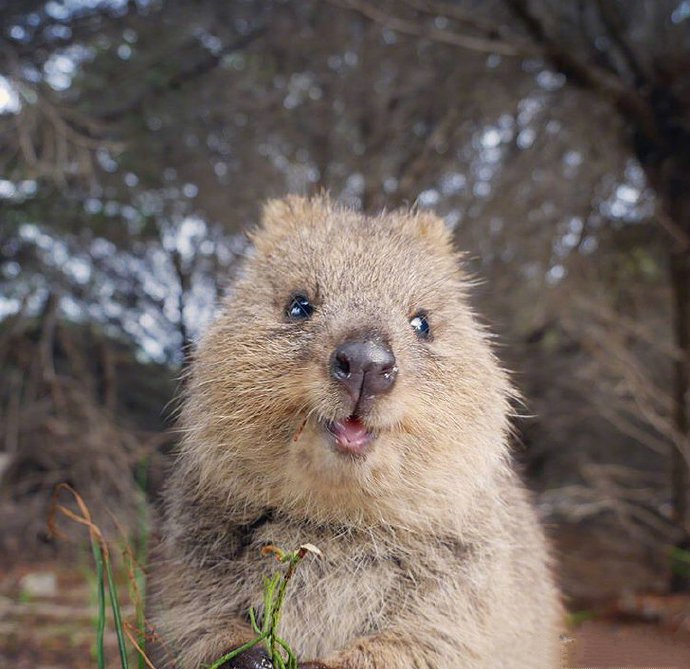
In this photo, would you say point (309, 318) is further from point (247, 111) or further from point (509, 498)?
point (247, 111)

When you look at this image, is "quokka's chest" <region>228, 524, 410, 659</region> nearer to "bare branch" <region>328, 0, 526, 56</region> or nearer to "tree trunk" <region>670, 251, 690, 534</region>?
"bare branch" <region>328, 0, 526, 56</region>

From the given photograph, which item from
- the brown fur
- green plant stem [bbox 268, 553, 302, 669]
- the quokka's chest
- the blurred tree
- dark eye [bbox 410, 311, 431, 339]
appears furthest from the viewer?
the blurred tree

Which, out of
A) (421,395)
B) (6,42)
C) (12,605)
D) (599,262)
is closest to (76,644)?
(12,605)

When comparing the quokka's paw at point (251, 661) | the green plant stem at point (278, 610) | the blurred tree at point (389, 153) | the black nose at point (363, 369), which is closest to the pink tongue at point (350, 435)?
the black nose at point (363, 369)

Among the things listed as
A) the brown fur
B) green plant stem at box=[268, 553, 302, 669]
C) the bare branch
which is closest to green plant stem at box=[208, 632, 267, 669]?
green plant stem at box=[268, 553, 302, 669]

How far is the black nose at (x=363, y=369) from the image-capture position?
84.3 inches

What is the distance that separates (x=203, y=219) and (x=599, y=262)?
400cm

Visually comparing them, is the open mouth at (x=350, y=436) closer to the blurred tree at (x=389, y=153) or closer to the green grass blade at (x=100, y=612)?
the green grass blade at (x=100, y=612)

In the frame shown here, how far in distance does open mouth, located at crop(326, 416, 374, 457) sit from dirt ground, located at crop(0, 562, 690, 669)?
9.76 feet

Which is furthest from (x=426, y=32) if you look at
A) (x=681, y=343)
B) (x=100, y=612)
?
(x=100, y=612)

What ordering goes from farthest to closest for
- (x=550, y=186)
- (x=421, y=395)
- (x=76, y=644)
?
(x=550, y=186), (x=76, y=644), (x=421, y=395)

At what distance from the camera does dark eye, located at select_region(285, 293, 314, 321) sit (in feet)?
8.81

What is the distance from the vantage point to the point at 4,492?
7.27 meters

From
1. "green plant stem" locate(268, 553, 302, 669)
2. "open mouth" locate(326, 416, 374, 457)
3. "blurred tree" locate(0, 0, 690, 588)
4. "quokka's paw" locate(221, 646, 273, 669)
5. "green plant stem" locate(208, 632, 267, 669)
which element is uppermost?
"blurred tree" locate(0, 0, 690, 588)
